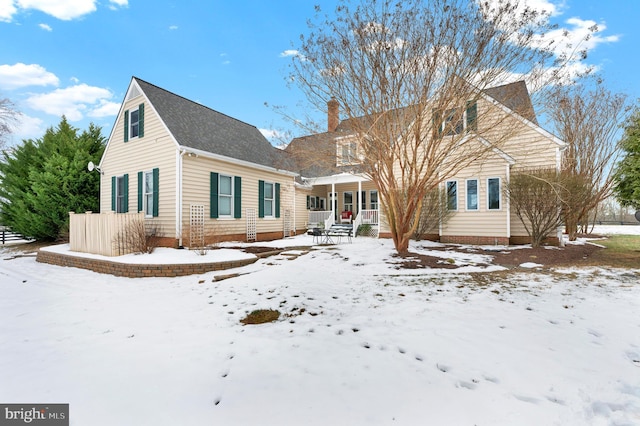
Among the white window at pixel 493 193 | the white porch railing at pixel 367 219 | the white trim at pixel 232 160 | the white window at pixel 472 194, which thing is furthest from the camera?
the white porch railing at pixel 367 219

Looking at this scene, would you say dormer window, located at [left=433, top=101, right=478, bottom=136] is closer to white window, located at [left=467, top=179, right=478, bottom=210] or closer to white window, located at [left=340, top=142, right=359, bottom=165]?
white window, located at [left=340, top=142, right=359, bottom=165]

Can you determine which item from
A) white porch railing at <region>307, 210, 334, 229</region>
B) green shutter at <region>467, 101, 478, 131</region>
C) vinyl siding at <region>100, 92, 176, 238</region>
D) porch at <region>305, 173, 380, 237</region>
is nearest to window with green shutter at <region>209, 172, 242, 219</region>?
vinyl siding at <region>100, 92, 176, 238</region>

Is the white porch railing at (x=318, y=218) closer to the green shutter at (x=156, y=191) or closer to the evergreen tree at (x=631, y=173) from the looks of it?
the green shutter at (x=156, y=191)

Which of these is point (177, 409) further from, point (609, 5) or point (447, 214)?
point (609, 5)

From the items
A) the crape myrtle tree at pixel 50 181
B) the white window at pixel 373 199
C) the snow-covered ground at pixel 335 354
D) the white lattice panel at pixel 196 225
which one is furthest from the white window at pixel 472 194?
the crape myrtle tree at pixel 50 181

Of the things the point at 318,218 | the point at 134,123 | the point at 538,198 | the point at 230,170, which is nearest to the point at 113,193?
the point at 134,123

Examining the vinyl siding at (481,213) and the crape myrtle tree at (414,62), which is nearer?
the crape myrtle tree at (414,62)

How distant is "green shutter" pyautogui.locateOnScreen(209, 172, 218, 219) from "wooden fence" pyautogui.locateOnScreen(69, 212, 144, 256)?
2886 mm

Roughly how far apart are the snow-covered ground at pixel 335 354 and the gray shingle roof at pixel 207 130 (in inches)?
288

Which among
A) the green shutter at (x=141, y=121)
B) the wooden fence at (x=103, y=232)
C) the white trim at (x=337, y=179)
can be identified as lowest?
the wooden fence at (x=103, y=232)

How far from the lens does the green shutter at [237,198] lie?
12.2 metres

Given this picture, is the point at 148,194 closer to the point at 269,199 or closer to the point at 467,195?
the point at 269,199

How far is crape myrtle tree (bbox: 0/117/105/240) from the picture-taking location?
1324 centimetres

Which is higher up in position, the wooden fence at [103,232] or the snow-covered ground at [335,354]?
the wooden fence at [103,232]
